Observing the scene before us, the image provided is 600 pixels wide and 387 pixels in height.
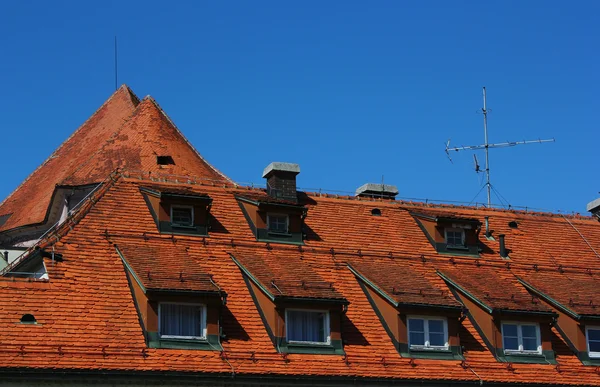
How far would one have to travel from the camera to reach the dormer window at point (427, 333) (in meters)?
35.8

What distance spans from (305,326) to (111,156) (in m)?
21.2

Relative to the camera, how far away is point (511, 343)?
3706 centimetres

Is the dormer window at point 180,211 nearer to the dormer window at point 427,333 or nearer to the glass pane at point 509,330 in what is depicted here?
the dormer window at point 427,333

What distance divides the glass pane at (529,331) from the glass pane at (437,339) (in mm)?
2896

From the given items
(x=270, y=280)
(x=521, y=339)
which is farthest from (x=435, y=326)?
(x=270, y=280)

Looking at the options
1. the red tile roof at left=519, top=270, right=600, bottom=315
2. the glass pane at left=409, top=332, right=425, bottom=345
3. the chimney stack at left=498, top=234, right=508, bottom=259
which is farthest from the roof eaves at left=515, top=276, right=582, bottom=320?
the glass pane at left=409, top=332, right=425, bottom=345

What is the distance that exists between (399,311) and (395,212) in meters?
8.12

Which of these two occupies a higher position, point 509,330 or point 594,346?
point 509,330

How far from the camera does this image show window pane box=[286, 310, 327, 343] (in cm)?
3441

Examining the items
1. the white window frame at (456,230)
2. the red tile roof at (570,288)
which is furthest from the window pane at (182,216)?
the red tile roof at (570,288)

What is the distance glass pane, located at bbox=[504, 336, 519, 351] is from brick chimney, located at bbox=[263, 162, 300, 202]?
29.1ft

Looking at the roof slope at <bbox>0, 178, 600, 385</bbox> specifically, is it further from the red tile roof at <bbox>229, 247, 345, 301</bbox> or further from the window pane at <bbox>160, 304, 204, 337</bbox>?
the window pane at <bbox>160, 304, 204, 337</bbox>

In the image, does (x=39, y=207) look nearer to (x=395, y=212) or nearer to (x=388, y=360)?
(x=395, y=212)

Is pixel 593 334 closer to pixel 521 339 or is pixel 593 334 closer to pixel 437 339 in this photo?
pixel 521 339
